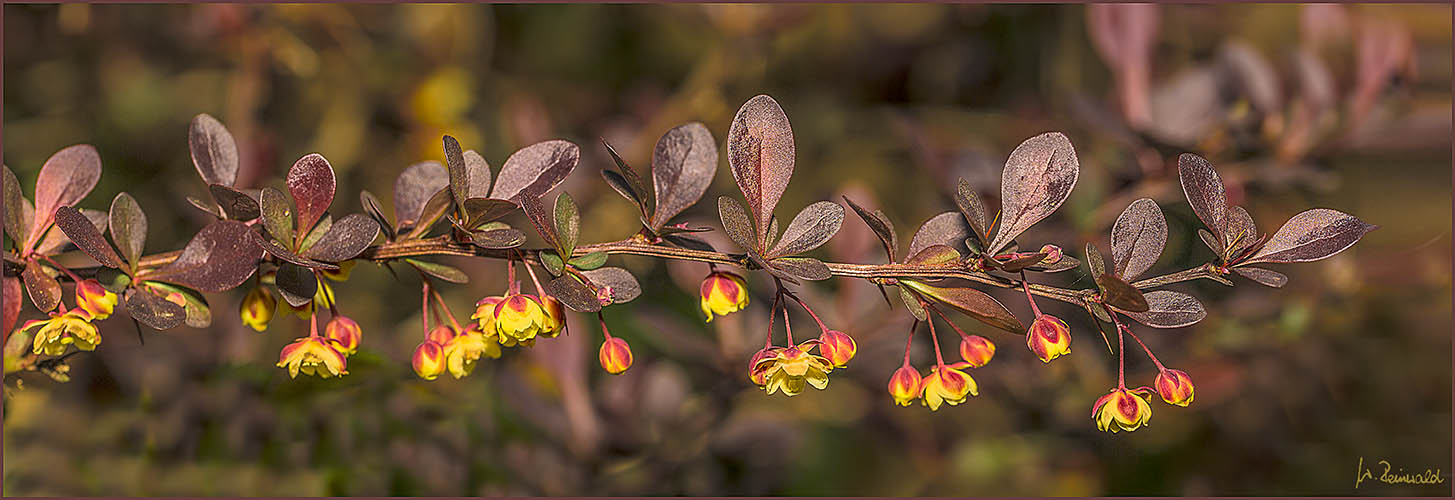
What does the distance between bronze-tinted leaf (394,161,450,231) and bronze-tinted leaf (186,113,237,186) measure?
0.10 metres

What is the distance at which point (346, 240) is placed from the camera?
17.5 inches

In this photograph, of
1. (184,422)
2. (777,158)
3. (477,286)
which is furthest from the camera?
(477,286)

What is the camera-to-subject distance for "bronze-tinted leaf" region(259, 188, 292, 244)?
437mm

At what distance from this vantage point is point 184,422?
90cm

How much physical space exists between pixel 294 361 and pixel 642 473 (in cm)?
54

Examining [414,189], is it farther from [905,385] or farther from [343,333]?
[905,385]

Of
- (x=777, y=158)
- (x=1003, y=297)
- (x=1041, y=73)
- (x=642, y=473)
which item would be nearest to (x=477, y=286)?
(x=642, y=473)

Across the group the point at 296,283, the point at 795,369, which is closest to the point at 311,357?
the point at 296,283

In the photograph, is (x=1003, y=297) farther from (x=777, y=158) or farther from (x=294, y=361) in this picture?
(x=294, y=361)

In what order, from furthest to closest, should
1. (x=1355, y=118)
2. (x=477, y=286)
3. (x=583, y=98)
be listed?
1. (x=583, y=98)
2. (x=477, y=286)
3. (x=1355, y=118)

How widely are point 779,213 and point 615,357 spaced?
77 cm

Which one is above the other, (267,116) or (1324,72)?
(267,116)

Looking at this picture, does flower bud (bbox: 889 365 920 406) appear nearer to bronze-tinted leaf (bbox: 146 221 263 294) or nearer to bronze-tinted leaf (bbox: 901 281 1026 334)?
bronze-tinted leaf (bbox: 901 281 1026 334)
